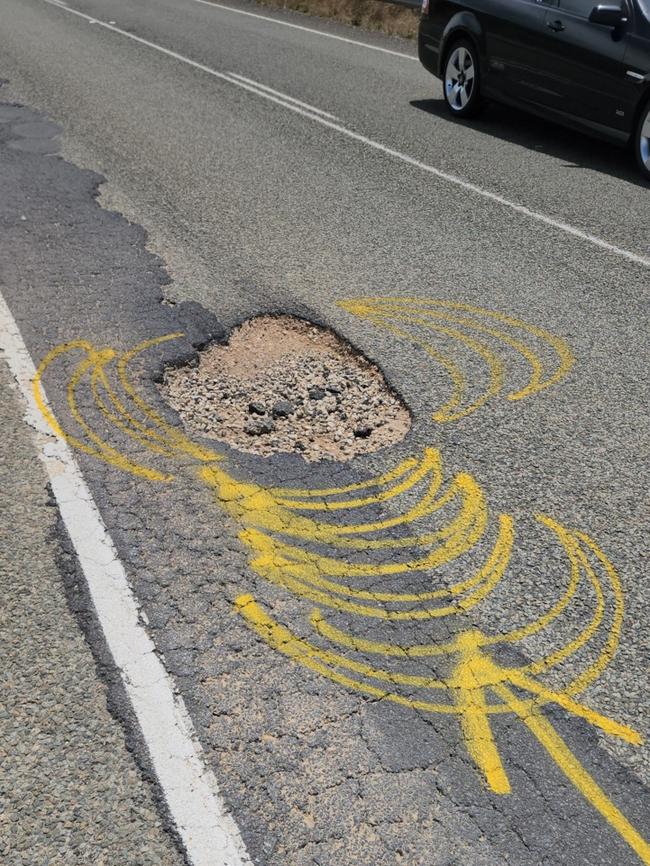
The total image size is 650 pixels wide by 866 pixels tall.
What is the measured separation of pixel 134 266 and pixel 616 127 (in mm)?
5177

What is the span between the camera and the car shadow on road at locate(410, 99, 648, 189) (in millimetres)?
9219

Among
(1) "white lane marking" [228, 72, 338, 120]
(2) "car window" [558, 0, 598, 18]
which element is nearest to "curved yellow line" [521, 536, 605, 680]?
(2) "car window" [558, 0, 598, 18]

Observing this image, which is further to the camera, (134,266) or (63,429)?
→ (134,266)

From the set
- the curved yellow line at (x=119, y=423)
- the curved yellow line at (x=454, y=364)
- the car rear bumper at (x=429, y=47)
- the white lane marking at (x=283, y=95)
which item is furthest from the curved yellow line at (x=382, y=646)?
the car rear bumper at (x=429, y=47)

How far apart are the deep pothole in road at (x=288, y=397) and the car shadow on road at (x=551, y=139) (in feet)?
16.0

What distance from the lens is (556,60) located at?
30.6ft

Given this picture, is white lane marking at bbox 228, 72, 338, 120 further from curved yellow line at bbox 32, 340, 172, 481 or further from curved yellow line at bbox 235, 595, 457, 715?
curved yellow line at bbox 235, 595, 457, 715

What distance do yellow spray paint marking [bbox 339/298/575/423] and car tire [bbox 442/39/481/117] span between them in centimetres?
554

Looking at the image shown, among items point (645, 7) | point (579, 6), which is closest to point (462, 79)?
point (579, 6)

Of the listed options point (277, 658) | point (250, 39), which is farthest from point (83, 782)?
point (250, 39)

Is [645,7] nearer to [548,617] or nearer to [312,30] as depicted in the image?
[548,617]

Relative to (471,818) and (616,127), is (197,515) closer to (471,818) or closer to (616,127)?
(471,818)

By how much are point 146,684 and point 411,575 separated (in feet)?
3.64

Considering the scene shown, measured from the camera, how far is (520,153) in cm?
956
